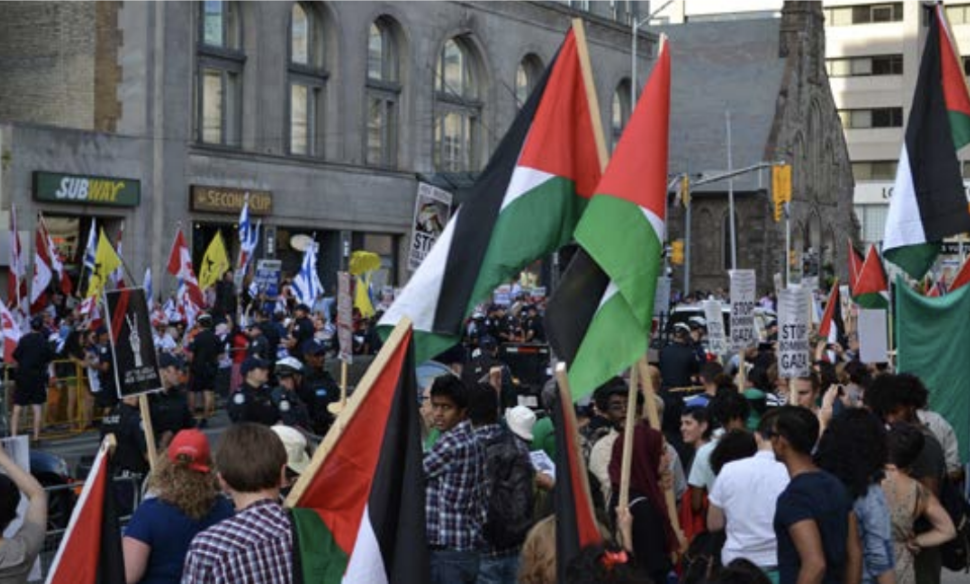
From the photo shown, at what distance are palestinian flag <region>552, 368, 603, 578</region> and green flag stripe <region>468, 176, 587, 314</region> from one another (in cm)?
164

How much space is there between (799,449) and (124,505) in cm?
726

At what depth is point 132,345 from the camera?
9406 mm

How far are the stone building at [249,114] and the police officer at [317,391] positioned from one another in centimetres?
1726

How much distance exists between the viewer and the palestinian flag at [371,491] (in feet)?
19.8

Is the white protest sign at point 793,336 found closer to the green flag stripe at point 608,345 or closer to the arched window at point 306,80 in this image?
the green flag stripe at point 608,345

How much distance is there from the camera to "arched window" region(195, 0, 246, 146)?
39.2 metres

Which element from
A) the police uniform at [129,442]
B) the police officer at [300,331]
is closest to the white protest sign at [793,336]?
the police uniform at [129,442]

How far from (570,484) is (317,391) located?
34.9 feet

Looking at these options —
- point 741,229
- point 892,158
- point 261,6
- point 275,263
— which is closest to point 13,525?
point 275,263

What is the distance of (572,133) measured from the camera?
7.98m

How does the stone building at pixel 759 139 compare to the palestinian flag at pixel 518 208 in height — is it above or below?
above

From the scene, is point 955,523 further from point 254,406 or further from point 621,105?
point 621,105

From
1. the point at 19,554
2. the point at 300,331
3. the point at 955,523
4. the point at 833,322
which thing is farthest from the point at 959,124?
the point at 300,331

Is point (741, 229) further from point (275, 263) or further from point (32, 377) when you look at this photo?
point (32, 377)
